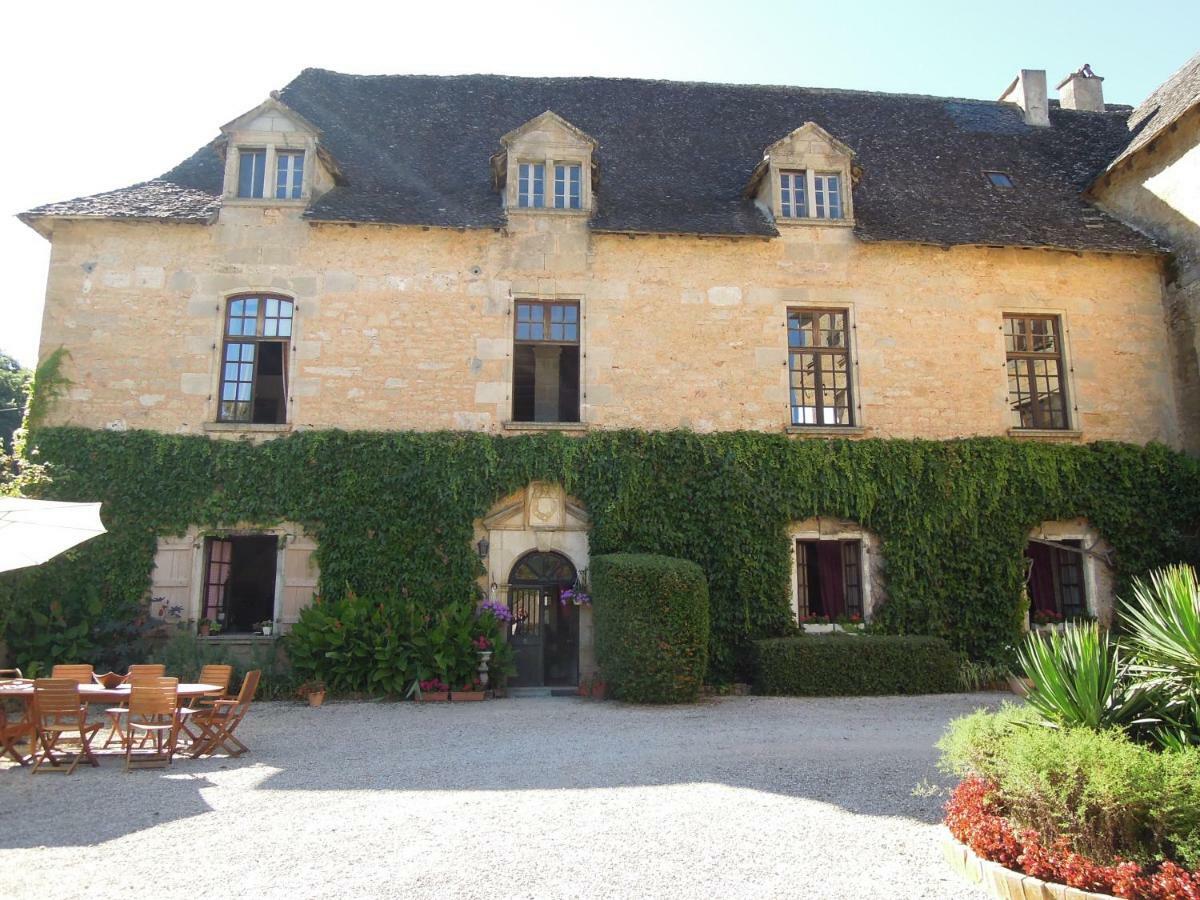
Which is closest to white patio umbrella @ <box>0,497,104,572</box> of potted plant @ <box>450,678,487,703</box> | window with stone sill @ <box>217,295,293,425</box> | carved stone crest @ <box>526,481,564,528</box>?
window with stone sill @ <box>217,295,293,425</box>

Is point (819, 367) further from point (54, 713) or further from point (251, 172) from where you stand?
point (54, 713)

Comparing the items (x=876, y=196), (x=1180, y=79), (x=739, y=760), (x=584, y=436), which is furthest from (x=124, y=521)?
(x=1180, y=79)

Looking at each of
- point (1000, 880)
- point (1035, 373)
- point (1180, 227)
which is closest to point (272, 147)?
point (1035, 373)

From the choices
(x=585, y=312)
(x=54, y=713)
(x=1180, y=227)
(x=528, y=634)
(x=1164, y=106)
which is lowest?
(x=54, y=713)

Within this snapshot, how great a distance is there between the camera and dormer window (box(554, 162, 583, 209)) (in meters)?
14.2

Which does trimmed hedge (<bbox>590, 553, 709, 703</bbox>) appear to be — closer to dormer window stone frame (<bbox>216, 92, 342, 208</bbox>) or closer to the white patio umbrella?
the white patio umbrella

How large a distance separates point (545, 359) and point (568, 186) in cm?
295

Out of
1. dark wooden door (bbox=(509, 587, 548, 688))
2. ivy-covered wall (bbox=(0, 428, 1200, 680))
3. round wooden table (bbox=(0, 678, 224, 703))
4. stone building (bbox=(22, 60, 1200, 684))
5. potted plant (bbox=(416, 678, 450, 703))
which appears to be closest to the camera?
round wooden table (bbox=(0, 678, 224, 703))

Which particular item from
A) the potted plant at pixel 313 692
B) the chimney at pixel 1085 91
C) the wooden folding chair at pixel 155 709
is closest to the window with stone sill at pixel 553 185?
the potted plant at pixel 313 692

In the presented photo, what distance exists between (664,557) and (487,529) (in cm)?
288

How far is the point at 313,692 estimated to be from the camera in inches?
445

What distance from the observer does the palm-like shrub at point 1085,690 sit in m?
4.98

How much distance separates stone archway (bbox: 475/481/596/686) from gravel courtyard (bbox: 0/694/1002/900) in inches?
131

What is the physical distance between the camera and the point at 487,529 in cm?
1293
